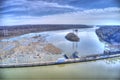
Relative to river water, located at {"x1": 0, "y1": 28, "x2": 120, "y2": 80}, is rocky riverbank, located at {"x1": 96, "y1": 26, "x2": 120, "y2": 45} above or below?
above

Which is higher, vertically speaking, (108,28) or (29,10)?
(29,10)

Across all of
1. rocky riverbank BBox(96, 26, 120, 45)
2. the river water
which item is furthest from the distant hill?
rocky riverbank BBox(96, 26, 120, 45)

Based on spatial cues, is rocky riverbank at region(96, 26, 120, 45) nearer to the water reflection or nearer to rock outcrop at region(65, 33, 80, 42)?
the water reflection

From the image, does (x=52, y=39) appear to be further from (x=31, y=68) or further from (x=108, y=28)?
(x=108, y=28)

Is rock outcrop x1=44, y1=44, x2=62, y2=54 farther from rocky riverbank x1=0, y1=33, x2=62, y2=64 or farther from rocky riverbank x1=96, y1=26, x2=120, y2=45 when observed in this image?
rocky riverbank x1=96, y1=26, x2=120, y2=45

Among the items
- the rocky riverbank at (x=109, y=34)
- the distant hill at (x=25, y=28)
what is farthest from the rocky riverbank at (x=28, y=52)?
the rocky riverbank at (x=109, y=34)

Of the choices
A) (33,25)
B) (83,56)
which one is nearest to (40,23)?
(33,25)

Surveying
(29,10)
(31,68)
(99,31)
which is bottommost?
(31,68)

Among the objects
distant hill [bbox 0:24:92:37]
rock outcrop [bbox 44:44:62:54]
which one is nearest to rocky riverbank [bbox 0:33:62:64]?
rock outcrop [bbox 44:44:62:54]

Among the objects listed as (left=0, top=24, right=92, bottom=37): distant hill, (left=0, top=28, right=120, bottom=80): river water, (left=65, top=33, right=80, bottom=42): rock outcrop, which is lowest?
(left=0, top=28, right=120, bottom=80): river water
